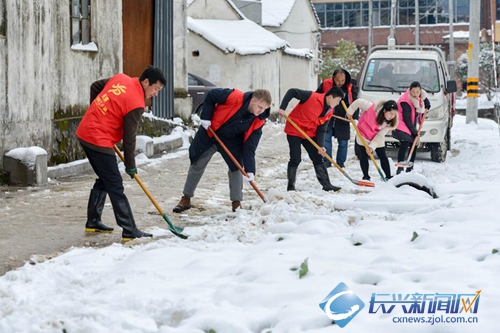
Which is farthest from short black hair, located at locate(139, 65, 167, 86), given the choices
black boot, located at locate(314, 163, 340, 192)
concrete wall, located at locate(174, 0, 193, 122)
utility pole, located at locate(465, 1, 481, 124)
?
utility pole, located at locate(465, 1, 481, 124)

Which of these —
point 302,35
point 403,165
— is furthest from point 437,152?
point 302,35

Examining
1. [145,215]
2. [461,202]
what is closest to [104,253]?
[145,215]

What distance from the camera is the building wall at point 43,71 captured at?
33.3ft

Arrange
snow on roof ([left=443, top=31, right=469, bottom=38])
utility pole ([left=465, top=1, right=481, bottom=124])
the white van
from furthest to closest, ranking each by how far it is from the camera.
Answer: snow on roof ([left=443, top=31, right=469, bottom=38]), utility pole ([left=465, top=1, right=481, bottom=124]), the white van

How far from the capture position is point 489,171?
1305cm

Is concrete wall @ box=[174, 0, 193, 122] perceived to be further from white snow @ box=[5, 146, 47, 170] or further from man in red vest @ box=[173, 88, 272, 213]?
man in red vest @ box=[173, 88, 272, 213]

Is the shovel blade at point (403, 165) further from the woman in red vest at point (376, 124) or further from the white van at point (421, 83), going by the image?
the white van at point (421, 83)

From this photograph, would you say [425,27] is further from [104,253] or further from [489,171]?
[104,253]

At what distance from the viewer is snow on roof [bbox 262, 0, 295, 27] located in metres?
39.9

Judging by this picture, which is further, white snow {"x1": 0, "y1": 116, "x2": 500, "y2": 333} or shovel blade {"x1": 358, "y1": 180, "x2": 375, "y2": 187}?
shovel blade {"x1": 358, "y1": 180, "x2": 375, "y2": 187}

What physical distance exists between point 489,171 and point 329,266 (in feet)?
27.1

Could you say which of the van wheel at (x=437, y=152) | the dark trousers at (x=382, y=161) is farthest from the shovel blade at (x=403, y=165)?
the van wheel at (x=437, y=152)

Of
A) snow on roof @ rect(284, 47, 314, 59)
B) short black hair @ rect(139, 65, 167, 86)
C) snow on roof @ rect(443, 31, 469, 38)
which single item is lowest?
short black hair @ rect(139, 65, 167, 86)

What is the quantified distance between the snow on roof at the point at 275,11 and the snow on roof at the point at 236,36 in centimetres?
722
